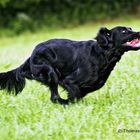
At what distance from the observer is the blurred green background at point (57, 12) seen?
30.1m

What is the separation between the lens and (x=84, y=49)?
26.2 feet

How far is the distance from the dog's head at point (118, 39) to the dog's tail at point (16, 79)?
123 cm

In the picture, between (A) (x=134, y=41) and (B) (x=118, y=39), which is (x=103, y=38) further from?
(A) (x=134, y=41)

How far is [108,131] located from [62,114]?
0.86 m

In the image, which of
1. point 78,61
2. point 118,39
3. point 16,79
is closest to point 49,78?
point 78,61

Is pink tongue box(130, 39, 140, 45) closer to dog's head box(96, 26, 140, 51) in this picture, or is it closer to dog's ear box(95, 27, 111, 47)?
dog's head box(96, 26, 140, 51)

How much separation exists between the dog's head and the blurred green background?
21.7 meters

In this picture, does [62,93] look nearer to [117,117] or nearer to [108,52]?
[108,52]

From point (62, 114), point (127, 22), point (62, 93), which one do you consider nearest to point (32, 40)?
point (127, 22)

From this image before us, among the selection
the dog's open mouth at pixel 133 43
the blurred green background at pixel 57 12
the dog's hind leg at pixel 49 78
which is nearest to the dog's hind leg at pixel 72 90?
the dog's hind leg at pixel 49 78

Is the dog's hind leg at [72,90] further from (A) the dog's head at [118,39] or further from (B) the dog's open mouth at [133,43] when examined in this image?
(B) the dog's open mouth at [133,43]

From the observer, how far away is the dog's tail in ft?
27.9

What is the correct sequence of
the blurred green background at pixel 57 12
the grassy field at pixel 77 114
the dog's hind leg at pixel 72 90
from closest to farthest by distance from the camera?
1. the grassy field at pixel 77 114
2. the dog's hind leg at pixel 72 90
3. the blurred green background at pixel 57 12

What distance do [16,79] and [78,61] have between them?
3.46 feet
